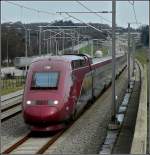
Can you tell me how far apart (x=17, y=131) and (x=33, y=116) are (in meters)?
2.19

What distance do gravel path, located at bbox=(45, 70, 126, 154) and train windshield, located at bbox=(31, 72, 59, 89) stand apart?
5.76ft

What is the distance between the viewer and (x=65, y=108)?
1848 cm

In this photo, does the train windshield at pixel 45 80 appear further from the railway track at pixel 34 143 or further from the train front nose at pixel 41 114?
the railway track at pixel 34 143

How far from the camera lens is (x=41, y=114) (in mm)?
17719

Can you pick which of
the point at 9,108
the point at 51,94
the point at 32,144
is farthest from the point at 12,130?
the point at 9,108

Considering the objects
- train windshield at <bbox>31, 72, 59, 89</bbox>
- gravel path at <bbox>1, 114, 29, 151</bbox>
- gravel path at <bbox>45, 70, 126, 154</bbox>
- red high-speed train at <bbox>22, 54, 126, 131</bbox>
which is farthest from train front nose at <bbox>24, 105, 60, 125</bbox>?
train windshield at <bbox>31, 72, 59, 89</bbox>

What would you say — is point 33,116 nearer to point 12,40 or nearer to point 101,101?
point 101,101

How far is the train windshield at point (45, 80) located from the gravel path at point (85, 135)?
1756 millimetres

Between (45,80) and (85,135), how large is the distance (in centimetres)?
246

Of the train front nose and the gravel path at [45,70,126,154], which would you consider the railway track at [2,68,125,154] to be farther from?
the train front nose

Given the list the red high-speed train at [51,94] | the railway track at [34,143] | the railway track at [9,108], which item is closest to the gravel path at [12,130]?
the railway track at [34,143]

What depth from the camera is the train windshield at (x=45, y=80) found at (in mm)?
18922

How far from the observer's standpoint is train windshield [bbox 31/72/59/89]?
745 inches

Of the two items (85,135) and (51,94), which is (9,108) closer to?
(51,94)
